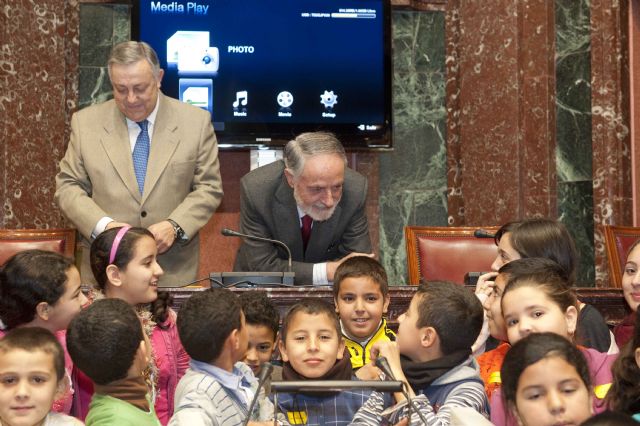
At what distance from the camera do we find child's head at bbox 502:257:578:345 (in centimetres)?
330

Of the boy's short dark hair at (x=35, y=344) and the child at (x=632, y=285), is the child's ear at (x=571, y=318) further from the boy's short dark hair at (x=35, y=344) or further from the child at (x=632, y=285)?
the boy's short dark hair at (x=35, y=344)

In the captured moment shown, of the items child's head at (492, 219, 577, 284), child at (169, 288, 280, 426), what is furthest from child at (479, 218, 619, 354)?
child at (169, 288, 280, 426)

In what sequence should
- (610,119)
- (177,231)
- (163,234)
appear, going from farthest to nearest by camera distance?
(610,119) → (177,231) → (163,234)

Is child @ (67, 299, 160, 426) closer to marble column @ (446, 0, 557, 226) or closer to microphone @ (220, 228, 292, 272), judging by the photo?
microphone @ (220, 228, 292, 272)

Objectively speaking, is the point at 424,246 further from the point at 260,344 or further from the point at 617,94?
the point at 617,94

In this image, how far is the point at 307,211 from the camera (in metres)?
4.85

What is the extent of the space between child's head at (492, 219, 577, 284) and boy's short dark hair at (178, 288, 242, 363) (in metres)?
1.26

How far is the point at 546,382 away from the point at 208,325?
1.05m

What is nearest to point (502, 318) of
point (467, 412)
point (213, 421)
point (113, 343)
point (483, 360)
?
point (483, 360)

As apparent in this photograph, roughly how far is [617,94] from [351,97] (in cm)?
162

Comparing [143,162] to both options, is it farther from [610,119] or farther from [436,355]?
[610,119]

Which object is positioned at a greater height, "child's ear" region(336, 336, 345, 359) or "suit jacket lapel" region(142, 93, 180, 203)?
"suit jacket lapel" region(142, 93, 180, 203)

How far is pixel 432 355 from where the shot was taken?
3385mm

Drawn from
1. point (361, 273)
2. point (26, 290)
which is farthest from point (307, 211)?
point (26, 290)
